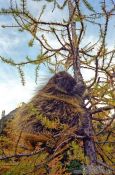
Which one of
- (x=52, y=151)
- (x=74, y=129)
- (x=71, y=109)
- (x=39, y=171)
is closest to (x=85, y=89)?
(x=71, y=109)

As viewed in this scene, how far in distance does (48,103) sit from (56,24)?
995 mm

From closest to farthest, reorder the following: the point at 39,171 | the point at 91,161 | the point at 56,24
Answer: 1. the point at 39,171
2. the point at 91,161
3. the point at 56,24

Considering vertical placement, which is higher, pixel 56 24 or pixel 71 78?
pixel 56 24

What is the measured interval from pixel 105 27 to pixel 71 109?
112cm

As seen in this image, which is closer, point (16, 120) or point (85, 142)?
point (85, 142)

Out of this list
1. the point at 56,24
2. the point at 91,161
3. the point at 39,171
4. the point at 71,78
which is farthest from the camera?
the point at 71,78

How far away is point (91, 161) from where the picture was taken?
11.9 ft

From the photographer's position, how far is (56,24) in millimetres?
4047

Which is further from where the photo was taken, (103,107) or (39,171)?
(103,107)

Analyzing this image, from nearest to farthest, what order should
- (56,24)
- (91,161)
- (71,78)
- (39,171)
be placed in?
1. (39,171)
2. (91,161)
3. (56,24)
4. (71,78)

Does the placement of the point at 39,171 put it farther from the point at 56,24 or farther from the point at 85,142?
the point at 56,24

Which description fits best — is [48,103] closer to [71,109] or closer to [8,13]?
[71,109]

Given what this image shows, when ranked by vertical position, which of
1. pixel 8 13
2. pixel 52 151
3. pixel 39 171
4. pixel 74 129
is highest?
pixel 8 13

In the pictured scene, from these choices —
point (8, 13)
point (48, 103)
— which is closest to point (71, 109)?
point (48, 103)
